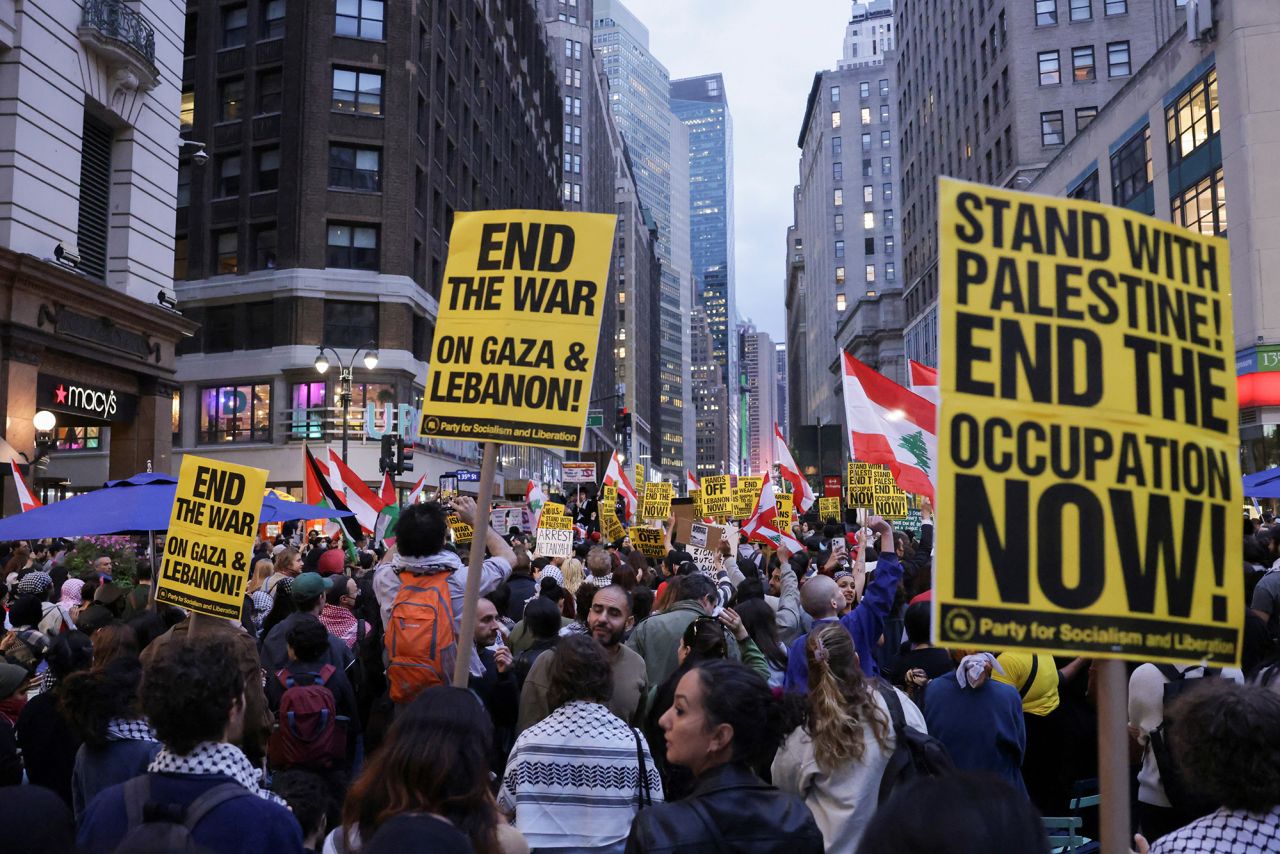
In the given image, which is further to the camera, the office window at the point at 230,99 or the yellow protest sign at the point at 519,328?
the office window at the point at 230,99

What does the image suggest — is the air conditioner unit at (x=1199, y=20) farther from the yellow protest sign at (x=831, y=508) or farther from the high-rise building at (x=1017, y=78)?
the yellow protest sign at (x=831, y=508)

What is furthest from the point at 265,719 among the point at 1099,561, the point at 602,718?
the point at 1099,561

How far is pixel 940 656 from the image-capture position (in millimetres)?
6820

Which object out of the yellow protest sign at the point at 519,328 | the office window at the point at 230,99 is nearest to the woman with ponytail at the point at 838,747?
the yellow protest sign at the point at 519,328

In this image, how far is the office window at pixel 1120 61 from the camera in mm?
59719

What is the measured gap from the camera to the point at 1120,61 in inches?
2355

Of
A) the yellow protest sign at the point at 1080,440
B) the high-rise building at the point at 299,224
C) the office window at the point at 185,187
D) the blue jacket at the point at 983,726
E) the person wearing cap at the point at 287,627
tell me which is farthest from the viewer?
the office window at the point at 185,187

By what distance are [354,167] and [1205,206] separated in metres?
34.1

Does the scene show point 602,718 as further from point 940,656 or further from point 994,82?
point 994,82

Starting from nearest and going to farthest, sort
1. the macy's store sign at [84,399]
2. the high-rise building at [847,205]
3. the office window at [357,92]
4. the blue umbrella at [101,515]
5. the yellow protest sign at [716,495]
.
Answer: the blue umbrella at [101,515], the yellow protest sign at [716,495], the macy's store sign at [84,399], the office window at [357,92], the high-rise building at [847,205]

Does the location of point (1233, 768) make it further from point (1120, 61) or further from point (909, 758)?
point (1120, 61)

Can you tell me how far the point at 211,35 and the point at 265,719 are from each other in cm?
4916

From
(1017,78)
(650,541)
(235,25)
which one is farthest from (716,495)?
(1017,78)

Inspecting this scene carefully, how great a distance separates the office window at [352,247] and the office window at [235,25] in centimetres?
985
